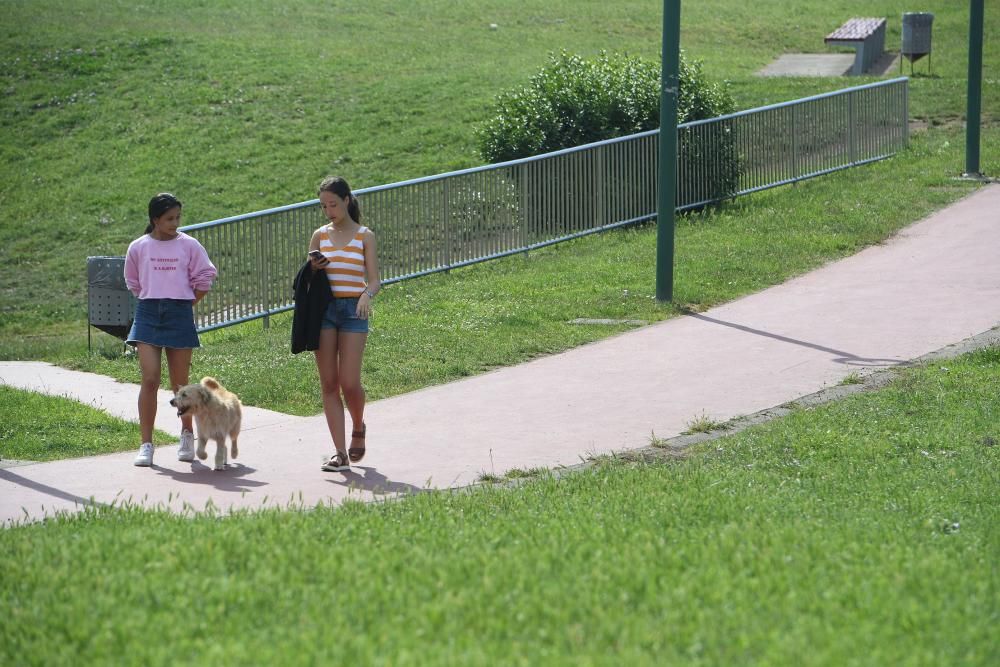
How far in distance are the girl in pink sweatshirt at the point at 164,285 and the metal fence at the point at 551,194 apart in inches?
184

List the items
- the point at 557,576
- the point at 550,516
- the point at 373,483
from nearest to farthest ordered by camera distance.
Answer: the point at 557,576, the point at 550,516, the point at 373,483

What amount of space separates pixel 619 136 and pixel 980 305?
→ 7.10 meters

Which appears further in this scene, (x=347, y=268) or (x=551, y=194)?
(x=551, y=194)

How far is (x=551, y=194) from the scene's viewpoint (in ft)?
55.2

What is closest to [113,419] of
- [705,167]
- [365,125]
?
[705,167]

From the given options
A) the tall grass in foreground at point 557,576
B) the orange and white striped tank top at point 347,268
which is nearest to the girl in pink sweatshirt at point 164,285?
the orange and white striped tank top at point 347,268

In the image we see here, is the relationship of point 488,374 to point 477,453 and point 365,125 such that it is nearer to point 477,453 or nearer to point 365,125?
point 477,453

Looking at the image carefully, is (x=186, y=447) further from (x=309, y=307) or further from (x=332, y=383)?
(x=309, y=307)

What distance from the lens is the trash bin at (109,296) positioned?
1245cm

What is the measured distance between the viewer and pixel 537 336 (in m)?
11.9

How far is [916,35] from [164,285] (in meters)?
23.1

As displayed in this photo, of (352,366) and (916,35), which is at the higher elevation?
(916,35)

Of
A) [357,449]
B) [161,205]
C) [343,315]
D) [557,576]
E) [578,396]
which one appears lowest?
[578,396]

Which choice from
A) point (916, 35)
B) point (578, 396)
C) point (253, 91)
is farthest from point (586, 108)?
point (253, 91)
